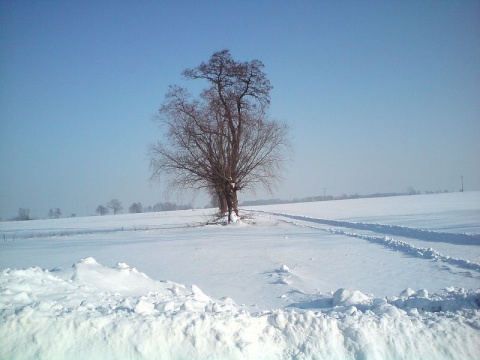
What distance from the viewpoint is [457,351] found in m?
4.73

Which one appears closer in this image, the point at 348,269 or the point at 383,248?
the point at 348,269

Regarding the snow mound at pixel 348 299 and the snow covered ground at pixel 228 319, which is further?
the snow mound at pixel 348 299

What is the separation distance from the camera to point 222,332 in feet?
15.5

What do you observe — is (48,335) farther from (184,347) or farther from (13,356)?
(184,347)

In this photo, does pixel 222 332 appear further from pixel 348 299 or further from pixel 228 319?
pixel 348 299

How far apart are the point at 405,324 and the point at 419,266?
672 centimetres

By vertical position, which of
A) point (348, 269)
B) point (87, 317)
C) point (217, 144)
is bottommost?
point (348, 269)

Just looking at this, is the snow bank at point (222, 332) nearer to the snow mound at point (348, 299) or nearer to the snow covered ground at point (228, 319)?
the snow covered ground at point (228, 319)

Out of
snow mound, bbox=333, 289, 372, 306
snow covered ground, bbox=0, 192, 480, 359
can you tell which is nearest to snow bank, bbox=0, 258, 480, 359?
snow covered ground, bbox=0, 192, 480, 359

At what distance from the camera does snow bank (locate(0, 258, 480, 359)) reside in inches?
180

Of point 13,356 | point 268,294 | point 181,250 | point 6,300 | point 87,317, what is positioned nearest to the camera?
point 13,356

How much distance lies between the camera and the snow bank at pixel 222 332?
180 inches

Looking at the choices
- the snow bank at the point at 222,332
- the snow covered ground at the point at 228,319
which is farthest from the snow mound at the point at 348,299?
the snow bank at the point at 222,332

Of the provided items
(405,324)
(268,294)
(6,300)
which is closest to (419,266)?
(268,294)
